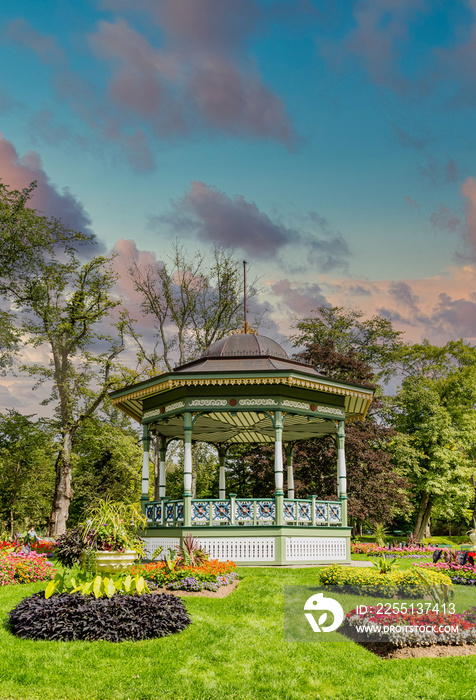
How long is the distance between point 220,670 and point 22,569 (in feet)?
22.5

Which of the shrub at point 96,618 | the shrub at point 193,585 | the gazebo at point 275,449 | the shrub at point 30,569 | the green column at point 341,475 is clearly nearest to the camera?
the shrub at point 96,618

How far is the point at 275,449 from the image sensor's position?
16031 millimetres

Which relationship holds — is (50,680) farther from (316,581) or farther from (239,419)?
(239,419)

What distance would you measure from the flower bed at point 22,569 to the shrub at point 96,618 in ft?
12.1

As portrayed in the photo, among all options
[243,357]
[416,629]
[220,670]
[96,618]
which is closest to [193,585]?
[96,618]

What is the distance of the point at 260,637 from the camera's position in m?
7.62

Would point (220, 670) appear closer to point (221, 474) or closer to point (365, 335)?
point (221, 474)

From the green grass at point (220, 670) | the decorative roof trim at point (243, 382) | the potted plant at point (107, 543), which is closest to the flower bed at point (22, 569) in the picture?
the potted plant at point (107, 543)

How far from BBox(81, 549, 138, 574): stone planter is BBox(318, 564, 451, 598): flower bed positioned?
360 centimetres

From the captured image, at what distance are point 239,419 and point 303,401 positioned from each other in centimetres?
390

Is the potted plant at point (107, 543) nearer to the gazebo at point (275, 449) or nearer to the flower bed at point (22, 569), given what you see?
the flower bed at point (22, 569)

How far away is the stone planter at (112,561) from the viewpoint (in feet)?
28.5

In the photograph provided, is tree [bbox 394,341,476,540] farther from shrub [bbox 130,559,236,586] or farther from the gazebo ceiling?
shrub [bbox 130,559,236,586]

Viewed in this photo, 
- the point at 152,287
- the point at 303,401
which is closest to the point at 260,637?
the point at 303,401
